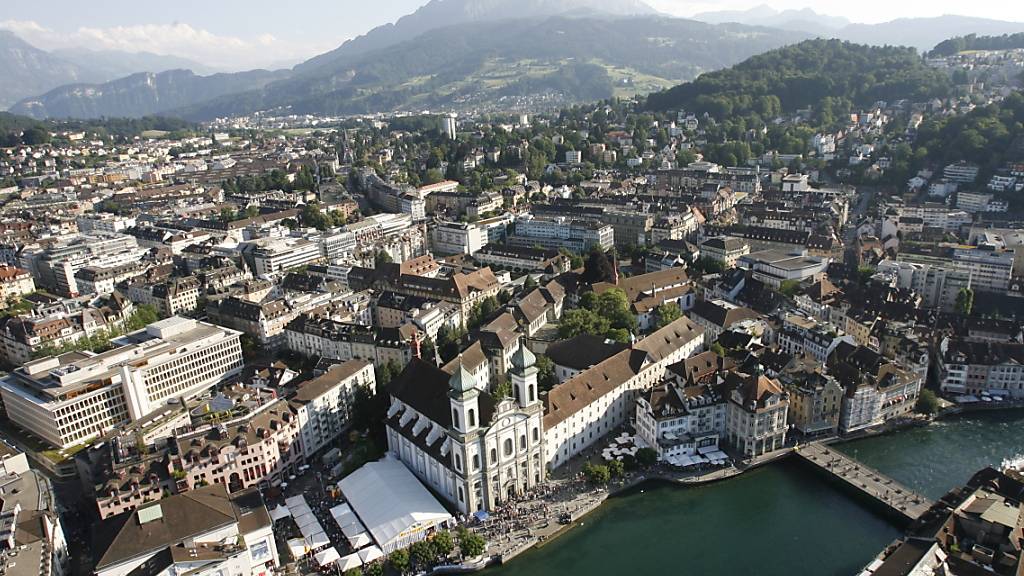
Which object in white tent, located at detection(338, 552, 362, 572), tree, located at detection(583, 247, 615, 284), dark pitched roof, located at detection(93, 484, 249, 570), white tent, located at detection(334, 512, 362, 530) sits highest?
tree, located at detection(583, 247, 615, 284)

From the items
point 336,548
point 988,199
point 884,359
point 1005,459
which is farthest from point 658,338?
point 988,199

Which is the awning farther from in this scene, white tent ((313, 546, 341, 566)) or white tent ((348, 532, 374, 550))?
white tent ((348, 532, 374, 550))

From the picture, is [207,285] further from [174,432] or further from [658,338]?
[658,338]

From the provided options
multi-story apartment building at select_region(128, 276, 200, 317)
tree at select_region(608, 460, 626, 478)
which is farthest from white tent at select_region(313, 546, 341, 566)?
multi-story apartment building at select_region(128, 276, 200, 317)

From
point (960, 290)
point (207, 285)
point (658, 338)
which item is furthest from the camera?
point (207, 285)

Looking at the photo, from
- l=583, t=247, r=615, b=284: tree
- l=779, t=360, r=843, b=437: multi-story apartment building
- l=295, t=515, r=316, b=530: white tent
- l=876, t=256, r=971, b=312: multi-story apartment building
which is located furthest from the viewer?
l=583, t=247, r=615, b=284: tree

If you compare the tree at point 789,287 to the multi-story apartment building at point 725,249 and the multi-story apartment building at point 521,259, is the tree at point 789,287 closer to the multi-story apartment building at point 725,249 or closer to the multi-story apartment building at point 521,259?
the multi-story apartment building at point 725,249
